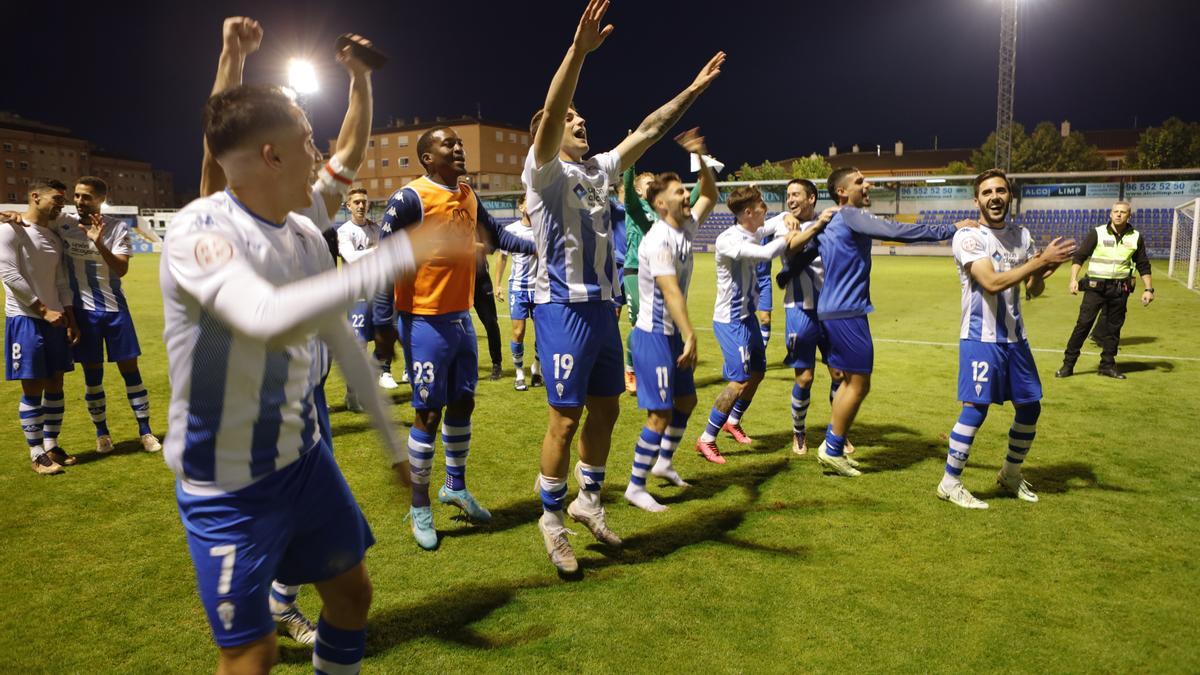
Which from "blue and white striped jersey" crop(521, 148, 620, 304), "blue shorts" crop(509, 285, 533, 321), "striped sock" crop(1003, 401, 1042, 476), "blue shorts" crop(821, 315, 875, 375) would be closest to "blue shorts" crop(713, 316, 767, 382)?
"blue shorts" crop(821, 315, 875, 375)

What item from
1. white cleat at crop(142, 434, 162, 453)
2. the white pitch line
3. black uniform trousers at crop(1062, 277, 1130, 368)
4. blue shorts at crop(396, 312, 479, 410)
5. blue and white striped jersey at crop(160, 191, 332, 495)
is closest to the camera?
blue and white striped jersey at crop(160, 191, 332, 495)

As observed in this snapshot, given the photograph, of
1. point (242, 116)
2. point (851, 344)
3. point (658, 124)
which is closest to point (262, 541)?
point (242, 116)

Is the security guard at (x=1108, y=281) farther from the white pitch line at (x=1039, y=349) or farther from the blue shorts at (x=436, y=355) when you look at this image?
the blue shorts at (x=436, y=355)

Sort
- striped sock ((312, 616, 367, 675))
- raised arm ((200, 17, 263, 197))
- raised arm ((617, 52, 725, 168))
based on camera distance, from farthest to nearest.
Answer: raised arm ((617, 52, 725, 168)) → raised arm ((200, 17, 263, 197)) → striped sock ((312, 616, 367, 675))

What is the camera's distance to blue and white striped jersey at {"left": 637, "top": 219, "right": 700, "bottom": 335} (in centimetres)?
503

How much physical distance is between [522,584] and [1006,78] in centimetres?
5865

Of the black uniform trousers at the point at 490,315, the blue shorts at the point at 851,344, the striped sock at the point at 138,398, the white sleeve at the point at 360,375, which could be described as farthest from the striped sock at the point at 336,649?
the black uniform trousers at the point at 490,315

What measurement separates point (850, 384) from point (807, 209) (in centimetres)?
161

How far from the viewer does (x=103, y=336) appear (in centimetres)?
668

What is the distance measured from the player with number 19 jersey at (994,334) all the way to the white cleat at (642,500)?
7.60ft

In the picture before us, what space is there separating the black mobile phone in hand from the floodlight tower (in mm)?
56601

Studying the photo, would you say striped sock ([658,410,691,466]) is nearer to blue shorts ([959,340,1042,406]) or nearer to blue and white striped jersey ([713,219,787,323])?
blue and white striped jersey ([713,219,787,323])

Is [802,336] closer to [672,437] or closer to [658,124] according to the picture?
[672,437]

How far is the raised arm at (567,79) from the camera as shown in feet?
10.8
